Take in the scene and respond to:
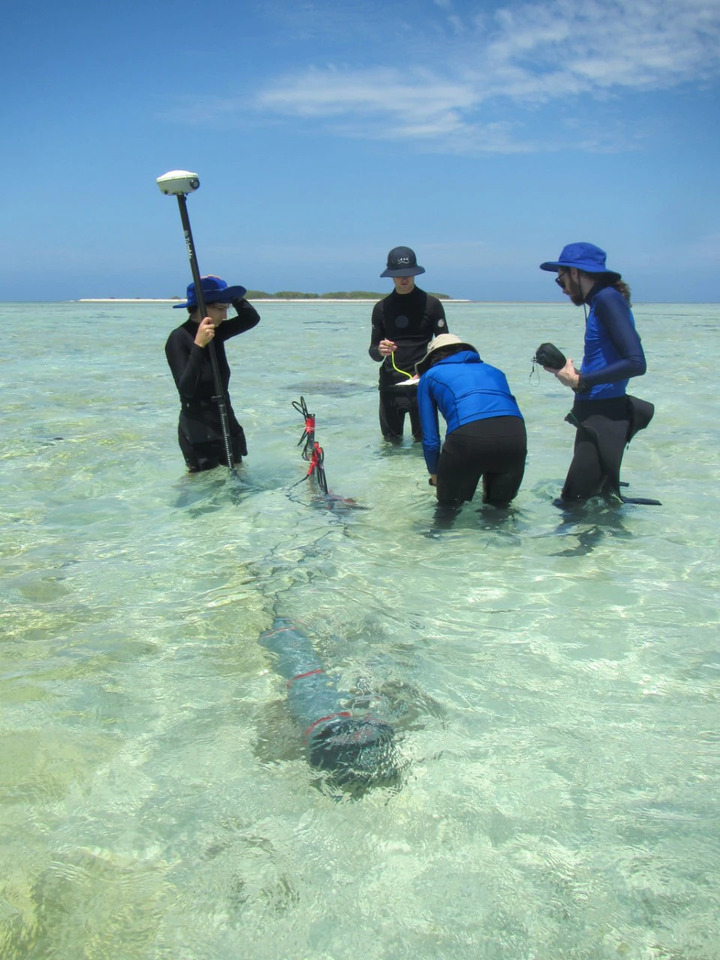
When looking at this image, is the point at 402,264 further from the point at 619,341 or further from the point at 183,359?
the point at 619,341

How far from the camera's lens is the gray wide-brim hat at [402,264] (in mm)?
7133

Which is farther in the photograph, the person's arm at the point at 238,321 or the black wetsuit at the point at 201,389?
the person's arm at the point at 238,321

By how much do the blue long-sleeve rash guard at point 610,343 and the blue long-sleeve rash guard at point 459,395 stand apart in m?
0.59

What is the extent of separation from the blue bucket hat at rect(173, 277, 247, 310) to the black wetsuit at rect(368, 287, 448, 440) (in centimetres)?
194

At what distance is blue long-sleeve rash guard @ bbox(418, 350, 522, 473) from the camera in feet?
16.8

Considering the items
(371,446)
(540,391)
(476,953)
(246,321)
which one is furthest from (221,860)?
(540,391)

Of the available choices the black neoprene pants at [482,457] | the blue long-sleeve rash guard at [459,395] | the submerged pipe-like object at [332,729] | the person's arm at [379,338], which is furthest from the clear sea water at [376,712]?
the person's arm at [379,338]

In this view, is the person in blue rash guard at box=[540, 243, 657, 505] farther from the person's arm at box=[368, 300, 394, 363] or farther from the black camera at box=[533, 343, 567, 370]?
the person's arm at box=[368, 300, 394, 363]

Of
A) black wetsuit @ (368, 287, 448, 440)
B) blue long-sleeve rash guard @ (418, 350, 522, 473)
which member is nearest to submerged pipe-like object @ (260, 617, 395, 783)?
blue long-sleeve rash guard @ (418, 350, 522, 473)

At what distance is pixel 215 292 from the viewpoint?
588 cm

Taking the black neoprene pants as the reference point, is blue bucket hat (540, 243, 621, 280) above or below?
above

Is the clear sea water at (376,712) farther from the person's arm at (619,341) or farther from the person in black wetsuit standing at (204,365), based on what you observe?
the person's arm at (619,341)

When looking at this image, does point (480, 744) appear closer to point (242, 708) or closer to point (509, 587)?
point (242, 708)

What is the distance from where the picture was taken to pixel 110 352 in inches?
849
